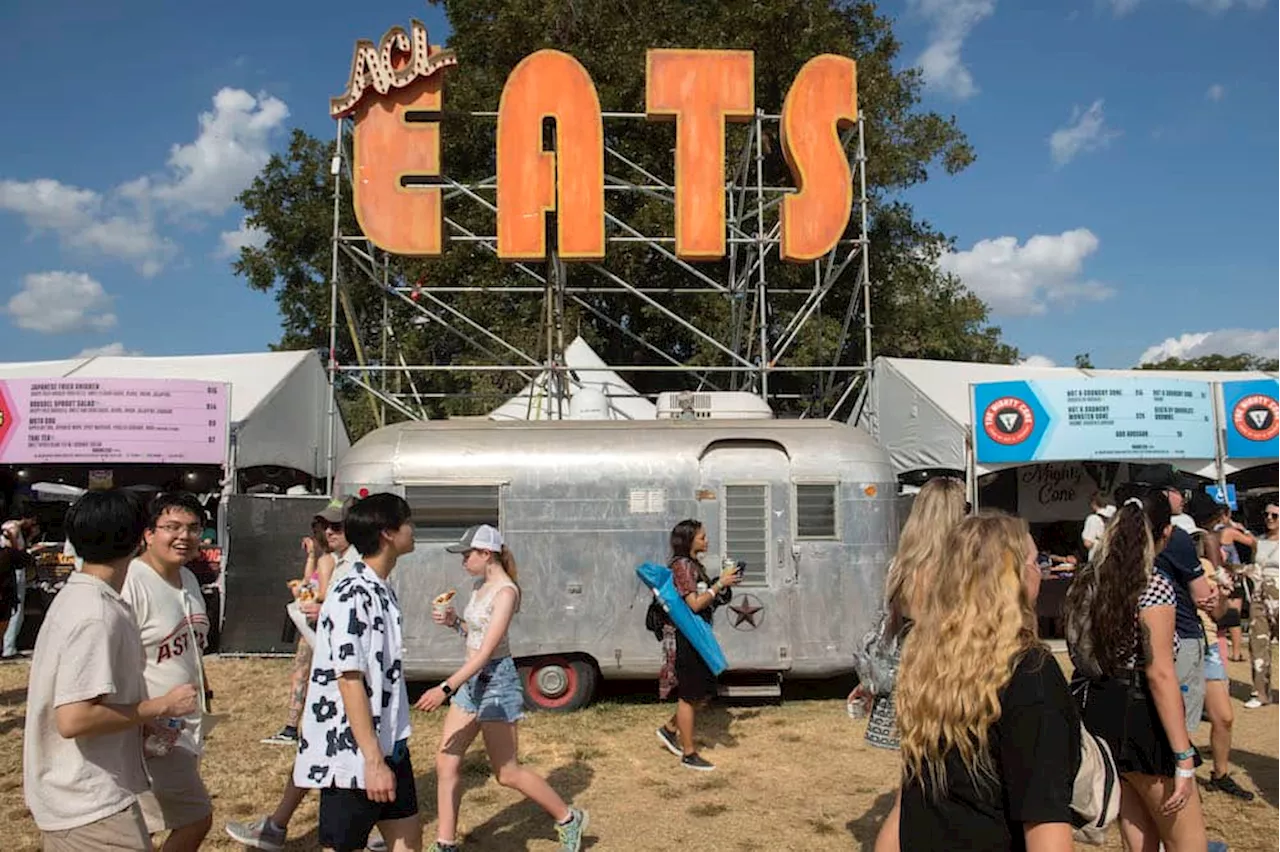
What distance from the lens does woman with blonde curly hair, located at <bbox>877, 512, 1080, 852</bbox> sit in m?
2.16

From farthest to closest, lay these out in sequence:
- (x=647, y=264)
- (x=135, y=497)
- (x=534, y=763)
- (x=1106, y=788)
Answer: (x=647, y=264), (x=534, y=763), (x=135, y=497), (x=1106, y=788)

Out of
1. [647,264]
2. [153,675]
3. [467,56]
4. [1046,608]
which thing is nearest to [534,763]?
[153,675]

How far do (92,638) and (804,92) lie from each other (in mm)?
12824

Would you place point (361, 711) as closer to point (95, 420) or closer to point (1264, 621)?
point (1264, 621)

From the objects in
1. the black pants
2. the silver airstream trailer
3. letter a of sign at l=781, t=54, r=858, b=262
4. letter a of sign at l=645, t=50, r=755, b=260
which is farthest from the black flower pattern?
letter a of sign at l=781, t=54, r=858, b=262

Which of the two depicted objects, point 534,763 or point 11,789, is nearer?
point 11,789

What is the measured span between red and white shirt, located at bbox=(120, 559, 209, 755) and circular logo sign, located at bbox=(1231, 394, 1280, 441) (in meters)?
12.5

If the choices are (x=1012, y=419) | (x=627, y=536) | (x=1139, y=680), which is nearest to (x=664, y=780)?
(x=627, y=536)

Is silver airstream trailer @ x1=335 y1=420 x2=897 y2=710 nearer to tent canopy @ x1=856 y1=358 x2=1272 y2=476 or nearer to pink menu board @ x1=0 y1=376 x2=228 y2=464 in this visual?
tent canopy @ x1=856 y1=358 x2=1272 y2=476

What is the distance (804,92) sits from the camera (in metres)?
13.8

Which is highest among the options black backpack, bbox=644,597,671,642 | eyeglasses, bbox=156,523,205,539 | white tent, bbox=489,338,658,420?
white tent, bbox=489,338,658,420

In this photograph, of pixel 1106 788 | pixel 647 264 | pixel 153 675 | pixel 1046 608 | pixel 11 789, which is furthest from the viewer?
pixel 647 264

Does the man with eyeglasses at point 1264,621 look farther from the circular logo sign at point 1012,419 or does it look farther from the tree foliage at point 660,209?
the tree foliage at point 660,209

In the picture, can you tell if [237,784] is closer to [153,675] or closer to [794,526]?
[153,675]
